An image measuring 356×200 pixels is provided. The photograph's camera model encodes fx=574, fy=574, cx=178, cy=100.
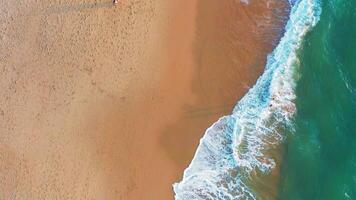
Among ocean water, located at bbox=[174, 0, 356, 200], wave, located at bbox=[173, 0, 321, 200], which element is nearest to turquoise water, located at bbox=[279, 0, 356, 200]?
ocean water, located at bbox=[174, 0, 356, 200]

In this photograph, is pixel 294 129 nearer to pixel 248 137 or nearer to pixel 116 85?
pixel 248 137

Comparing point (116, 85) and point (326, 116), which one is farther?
point (116, 85)

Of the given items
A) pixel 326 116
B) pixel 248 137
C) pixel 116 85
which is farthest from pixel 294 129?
pixel 116 85

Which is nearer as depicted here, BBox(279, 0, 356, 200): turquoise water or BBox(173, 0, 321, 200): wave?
BBox(279, 0, 356, 200): turquoise water

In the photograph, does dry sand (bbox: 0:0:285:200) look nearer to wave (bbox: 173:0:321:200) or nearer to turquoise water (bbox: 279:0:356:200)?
wave (bbox: 173:0:321:200)

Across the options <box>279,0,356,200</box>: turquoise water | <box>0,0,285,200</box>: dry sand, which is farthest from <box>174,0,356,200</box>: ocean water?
<box>0,0,285,200</box>: dry sand

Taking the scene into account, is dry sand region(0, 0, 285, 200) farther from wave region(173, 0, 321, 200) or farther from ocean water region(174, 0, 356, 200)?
ocean water region(174, 0, 356, 200)
